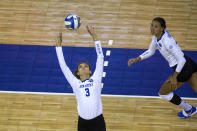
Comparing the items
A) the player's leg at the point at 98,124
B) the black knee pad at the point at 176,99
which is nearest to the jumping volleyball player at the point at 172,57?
the black knee pad at the point at 176,99

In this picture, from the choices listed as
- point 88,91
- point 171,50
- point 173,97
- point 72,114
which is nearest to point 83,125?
point 88,91

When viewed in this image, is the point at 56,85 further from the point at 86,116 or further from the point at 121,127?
the point at 86,116

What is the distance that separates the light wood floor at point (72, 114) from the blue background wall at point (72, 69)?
26cm

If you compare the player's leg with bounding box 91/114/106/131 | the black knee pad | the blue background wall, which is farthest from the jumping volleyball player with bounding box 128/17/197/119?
the player's leg with bounding box 91/114/106/131

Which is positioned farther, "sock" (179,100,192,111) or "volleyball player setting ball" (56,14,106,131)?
"sock" (179,100,192,111)

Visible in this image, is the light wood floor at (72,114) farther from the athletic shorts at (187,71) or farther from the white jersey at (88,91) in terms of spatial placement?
the white jersey at (88,91)

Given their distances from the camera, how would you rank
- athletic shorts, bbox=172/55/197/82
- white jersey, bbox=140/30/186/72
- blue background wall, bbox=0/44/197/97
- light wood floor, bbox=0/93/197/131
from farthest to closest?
blue background wall, bbox=0/44/197/97 → light wood floor, bbox=0/93/197/131 → athletic shorts, bbox=172/55/197/82 → white jersey, bbox=140/30/186/72

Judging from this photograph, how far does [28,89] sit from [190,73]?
335cm

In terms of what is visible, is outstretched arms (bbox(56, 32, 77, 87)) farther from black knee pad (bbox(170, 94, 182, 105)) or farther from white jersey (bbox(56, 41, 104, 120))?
black knee pad (bbox(170, 94, 182, 105))

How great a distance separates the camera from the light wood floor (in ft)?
23.1

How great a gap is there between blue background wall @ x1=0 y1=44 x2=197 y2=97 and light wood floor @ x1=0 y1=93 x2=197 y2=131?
0.85 feet

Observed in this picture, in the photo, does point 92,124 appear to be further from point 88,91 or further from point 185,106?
point 185,106

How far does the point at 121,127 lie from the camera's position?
7.02 metres

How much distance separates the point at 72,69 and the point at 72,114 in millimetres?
1228
